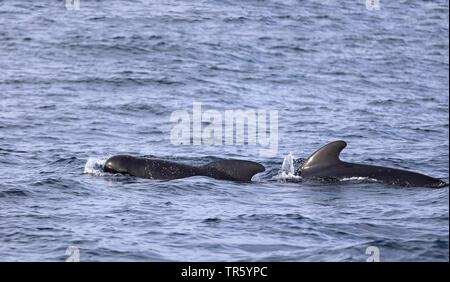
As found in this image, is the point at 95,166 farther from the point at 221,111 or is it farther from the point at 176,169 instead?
the point at 221,111

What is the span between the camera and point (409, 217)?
13.2 m

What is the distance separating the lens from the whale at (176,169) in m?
16.6

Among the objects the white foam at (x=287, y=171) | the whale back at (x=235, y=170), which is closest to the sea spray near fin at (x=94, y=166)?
the whale back at (x=235, y=170)

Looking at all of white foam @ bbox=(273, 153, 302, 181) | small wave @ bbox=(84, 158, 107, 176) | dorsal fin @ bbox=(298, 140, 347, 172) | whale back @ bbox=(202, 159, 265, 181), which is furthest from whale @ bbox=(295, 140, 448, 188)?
small wave @ bbox=(84, 158, 107, 176)

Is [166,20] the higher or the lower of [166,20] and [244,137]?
the higher

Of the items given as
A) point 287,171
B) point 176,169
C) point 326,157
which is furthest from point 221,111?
point 326,157

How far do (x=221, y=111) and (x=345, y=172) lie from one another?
955 centimetres

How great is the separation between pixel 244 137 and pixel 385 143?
4068mm

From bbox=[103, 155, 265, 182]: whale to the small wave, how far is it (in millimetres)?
201

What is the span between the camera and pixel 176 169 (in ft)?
55.5

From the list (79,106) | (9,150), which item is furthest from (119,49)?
(9,150)

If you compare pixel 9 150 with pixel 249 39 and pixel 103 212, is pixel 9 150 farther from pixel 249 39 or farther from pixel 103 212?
pixel 249 39

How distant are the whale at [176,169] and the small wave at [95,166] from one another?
20 centimetres

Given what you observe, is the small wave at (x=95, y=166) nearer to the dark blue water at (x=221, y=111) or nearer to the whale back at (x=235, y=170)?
the dark blue water at (x=221, y=111)
